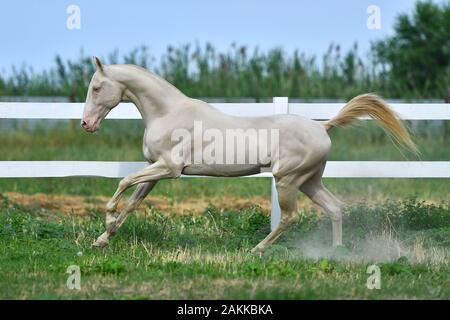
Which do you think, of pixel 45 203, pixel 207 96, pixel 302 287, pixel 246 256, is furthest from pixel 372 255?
pixel 207 96

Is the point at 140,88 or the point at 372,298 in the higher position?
the point at 140,88

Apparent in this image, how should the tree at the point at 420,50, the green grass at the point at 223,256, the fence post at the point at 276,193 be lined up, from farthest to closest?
the tree at the point at 420,50 < the fence post at the point at 276,193 < the green grass at the point at 223,256

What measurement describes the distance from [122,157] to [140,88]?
793cm

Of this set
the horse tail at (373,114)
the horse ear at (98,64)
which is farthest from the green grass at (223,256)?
the horse ear at (98,64)

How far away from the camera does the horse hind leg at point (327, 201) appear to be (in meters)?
9.06

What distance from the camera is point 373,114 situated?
363 inches

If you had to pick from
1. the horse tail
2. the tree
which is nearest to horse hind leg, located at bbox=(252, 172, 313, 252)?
the horse tail

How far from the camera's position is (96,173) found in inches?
408

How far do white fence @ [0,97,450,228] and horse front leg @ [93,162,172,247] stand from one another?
4.04 feet

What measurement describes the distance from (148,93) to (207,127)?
0.68 m

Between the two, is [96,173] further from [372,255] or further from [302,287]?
[302,287]

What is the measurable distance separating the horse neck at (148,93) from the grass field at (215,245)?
1295mm

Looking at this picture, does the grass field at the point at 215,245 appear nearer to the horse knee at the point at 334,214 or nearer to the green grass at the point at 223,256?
the green grass at the point at 223,256

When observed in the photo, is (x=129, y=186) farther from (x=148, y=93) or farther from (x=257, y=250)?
(x=257, y=250)
